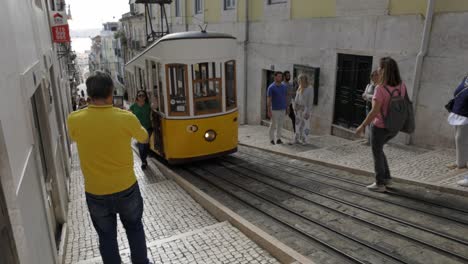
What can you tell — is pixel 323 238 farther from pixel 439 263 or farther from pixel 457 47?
pixel 457 47

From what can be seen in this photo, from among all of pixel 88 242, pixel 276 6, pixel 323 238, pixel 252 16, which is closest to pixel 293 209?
pixel 323 238

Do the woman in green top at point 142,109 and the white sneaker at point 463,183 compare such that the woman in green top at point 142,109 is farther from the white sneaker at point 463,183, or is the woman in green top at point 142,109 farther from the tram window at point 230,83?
the white sneaker at point 463,183

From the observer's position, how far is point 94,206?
2.98m

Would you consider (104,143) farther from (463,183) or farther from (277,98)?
(277,98)

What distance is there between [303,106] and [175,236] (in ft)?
16.5

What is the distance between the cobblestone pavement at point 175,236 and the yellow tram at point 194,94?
45.2 inches

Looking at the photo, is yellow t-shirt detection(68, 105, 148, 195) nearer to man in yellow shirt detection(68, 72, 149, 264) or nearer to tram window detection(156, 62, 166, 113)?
man in yellow shirt detection(68, 72, 149, 264)

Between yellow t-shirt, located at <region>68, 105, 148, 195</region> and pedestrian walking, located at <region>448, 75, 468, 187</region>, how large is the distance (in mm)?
4431

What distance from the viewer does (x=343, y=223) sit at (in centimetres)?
421

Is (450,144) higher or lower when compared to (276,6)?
lower

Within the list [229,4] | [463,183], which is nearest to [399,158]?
[463,183]

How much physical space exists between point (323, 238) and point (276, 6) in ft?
32.4

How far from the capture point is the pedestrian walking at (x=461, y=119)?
16.0 ft

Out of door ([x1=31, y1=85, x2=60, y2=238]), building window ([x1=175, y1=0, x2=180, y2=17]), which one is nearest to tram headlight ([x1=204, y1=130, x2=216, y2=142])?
door ([x1=31, y1=85, x2=60, y2=238])
